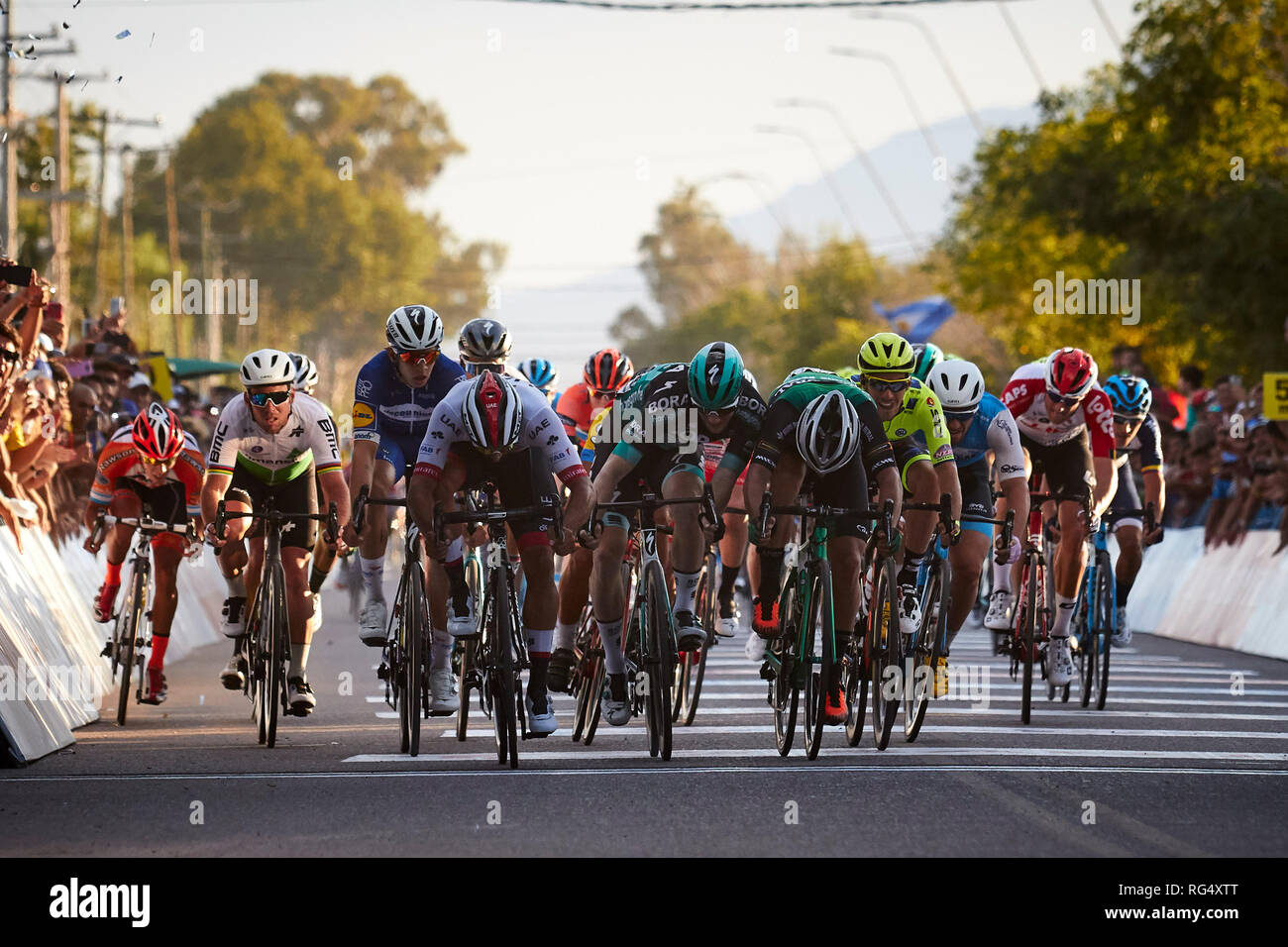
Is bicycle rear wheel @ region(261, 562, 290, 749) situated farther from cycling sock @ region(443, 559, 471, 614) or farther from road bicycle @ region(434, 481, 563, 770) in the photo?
road bicycle @ region(434, 481, 563, 770)

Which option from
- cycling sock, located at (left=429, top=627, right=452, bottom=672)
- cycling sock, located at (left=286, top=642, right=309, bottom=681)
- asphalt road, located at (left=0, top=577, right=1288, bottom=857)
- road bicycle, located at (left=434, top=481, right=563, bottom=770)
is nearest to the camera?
asphalt road, located at (left=0, top=577, right=1288, bottom=857)

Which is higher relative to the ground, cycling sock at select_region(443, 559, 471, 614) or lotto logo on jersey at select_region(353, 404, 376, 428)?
lotto logo on jersey at select_region(353, 404, 376, 428)

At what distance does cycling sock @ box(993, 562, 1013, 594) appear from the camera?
14.0 metres

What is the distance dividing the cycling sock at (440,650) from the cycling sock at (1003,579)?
4.06 m

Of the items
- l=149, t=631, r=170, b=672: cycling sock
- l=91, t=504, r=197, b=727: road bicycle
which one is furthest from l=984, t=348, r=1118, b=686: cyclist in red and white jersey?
l=91, t=504, r=197, b=727: road bicycle

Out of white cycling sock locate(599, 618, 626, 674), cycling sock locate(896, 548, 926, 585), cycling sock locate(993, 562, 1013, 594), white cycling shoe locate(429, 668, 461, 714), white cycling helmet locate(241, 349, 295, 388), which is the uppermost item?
white cycling helmet locate(241, 349, 295, 388)

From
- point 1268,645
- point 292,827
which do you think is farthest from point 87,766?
point 1268,645

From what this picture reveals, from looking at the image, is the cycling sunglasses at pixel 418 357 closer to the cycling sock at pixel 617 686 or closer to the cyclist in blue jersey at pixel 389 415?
the cyclist in blue jersey at pixel 389 415

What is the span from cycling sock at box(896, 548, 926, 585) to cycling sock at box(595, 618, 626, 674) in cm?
190

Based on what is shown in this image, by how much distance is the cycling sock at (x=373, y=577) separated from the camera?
1205 centimetres

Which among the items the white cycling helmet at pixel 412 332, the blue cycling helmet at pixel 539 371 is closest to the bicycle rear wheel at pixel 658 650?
the white cycling helmet at pixel 412 332
